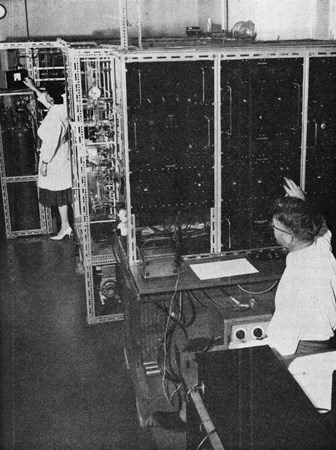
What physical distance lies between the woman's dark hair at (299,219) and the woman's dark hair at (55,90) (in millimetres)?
4842

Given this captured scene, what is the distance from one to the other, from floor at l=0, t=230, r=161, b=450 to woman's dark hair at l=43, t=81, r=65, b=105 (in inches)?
88.6

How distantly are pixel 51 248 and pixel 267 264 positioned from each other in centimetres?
356

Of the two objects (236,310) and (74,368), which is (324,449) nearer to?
(236,310)

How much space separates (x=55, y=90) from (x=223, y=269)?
4.40m

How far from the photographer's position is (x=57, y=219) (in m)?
7.58

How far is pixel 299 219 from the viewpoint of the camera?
2.64 meters

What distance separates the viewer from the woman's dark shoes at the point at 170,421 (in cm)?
321

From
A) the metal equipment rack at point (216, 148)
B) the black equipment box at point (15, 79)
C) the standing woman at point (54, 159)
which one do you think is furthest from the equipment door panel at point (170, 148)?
the black equipment box at point (15, 79)

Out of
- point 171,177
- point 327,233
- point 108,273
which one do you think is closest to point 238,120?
point 171,177

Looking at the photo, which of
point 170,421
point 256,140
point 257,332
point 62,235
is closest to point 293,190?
point 256,140

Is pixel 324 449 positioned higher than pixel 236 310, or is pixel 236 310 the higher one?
pixel 324 449

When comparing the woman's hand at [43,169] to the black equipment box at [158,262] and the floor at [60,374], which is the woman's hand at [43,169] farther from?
the black equipment box at [158,262]

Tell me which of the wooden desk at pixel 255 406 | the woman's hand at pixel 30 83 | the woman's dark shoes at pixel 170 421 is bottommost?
the woman's dark shoes at pixel 170 421

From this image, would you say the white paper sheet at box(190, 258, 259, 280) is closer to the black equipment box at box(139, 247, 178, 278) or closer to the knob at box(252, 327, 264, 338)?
the black equipment box at box(139, 247, 178, 278)
